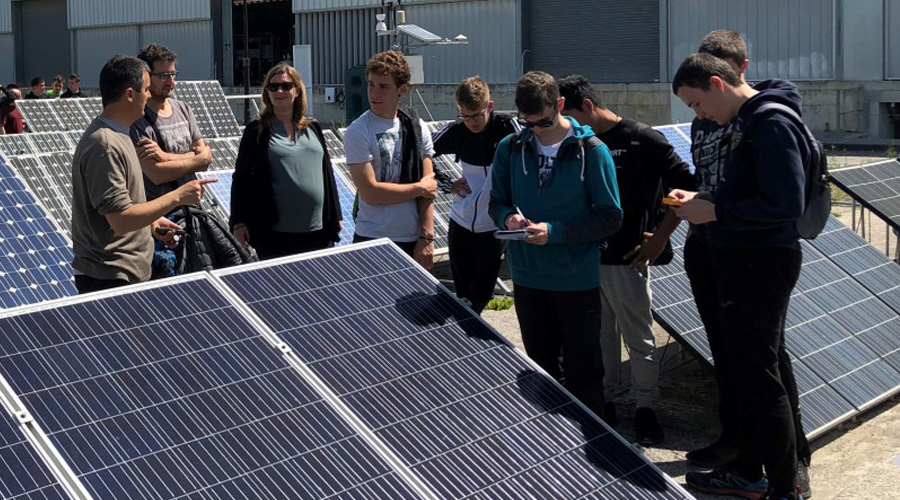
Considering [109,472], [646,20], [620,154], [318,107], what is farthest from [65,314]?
[318,107]

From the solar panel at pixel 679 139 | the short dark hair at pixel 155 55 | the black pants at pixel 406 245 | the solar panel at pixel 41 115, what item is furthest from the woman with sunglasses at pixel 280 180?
the solar panel at pixel 41 115

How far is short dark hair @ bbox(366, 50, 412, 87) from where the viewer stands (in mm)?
6102

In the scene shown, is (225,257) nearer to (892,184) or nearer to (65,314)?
(65,314)

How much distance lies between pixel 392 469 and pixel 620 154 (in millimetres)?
2876

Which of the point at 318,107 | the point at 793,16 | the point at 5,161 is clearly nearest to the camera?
the point at 5,161

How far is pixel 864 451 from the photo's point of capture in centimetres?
608

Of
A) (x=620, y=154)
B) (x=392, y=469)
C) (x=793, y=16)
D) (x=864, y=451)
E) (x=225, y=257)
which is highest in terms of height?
(x=793, y=16)

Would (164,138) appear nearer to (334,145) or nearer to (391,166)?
(391,166)

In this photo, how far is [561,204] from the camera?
5430 mm

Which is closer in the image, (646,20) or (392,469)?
(392,469)

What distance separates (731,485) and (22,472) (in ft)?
10.9

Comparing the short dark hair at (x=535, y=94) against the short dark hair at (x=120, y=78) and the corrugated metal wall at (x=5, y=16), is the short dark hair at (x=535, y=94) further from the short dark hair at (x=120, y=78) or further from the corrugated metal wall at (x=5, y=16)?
the corrugated metal wall at (x=5, y=16)

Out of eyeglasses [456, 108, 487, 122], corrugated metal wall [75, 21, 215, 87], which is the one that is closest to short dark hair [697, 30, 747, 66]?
eyeglasses [456, 108, 487, 122]

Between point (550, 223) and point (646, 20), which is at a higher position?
point (646, 20)
